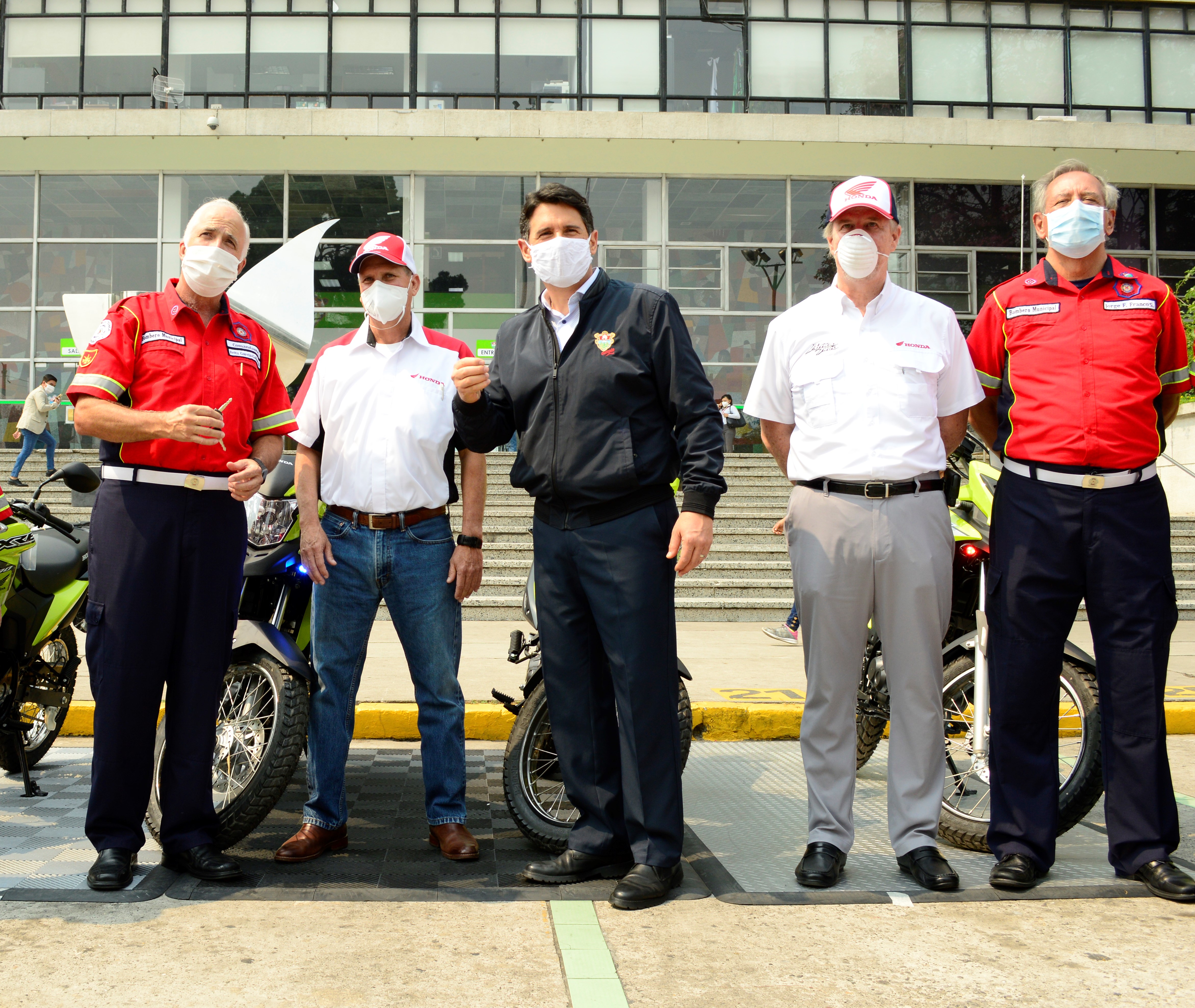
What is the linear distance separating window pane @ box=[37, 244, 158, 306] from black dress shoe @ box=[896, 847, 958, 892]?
63.3 ft

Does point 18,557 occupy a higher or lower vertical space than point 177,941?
higher

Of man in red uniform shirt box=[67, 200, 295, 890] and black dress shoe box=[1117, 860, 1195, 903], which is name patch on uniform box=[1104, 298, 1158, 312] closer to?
black dress shoe box=[1117, 860, 1195, 903]

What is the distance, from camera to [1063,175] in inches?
138

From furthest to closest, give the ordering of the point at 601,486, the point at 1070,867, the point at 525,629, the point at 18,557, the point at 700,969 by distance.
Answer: the point at 525,629 < the point at 18,557 < the point at 1070,867 < the point at 601,486 < the point at 700,969

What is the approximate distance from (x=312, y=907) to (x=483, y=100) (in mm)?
18869

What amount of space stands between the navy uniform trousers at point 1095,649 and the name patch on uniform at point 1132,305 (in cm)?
54

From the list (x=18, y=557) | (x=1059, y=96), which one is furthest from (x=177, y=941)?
(x=1059, y=96)

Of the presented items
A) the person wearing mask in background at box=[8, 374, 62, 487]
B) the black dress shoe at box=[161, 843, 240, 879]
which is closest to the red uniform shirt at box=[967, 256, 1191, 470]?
the black dress shoe at box=[161, 843, 240, 879]

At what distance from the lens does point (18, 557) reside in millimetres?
4062

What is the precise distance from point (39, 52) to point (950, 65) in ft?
55.5

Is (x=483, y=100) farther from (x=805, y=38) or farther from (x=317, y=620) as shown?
(x=317, y=620)

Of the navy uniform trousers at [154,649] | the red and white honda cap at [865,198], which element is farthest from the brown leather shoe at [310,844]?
the red and white honda cap at [865,198]

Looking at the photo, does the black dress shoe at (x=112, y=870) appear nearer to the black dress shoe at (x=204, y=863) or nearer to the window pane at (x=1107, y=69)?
the black dress shoe at (x=204, y=863)

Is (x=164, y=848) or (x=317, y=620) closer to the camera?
(x=164, y=848)
